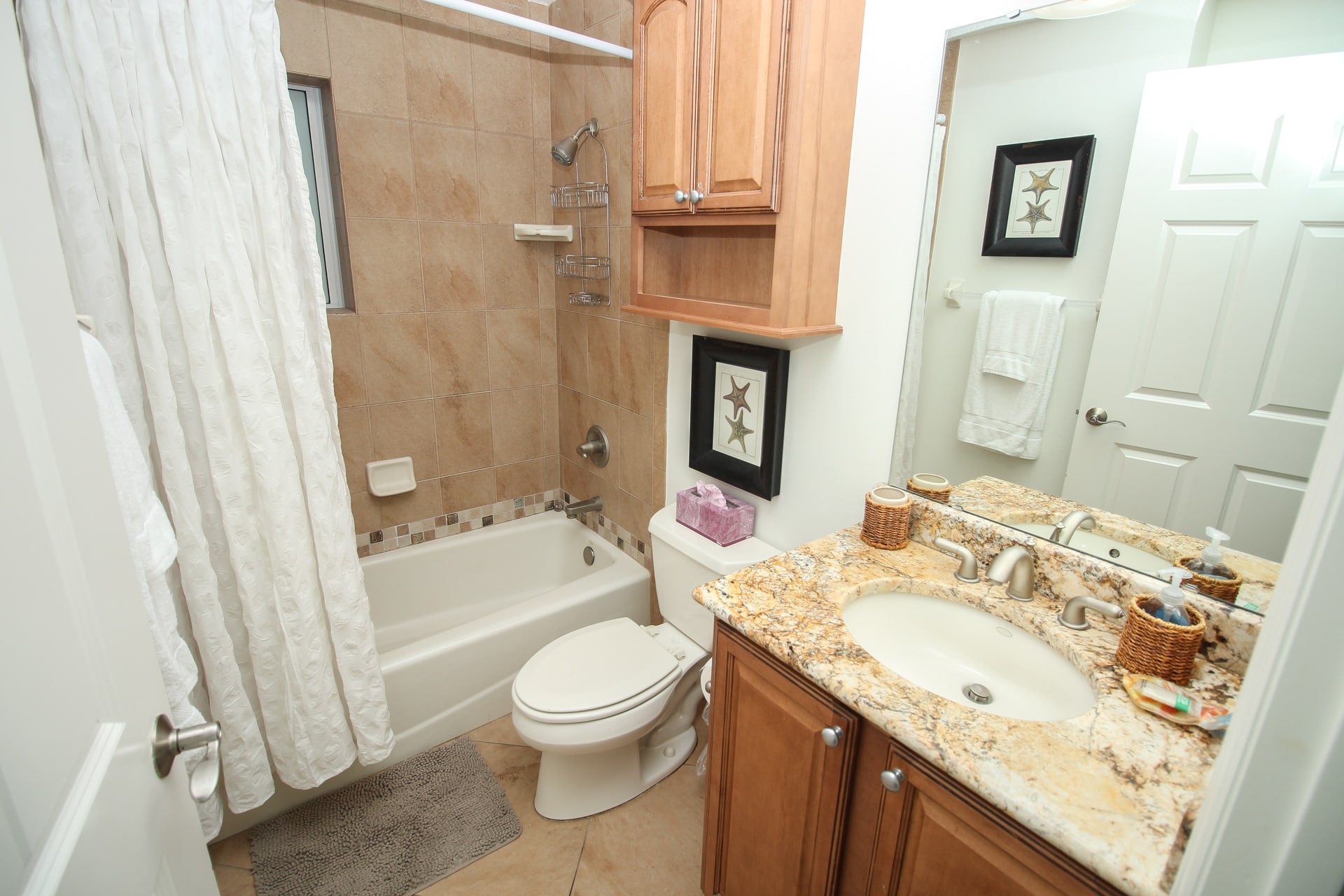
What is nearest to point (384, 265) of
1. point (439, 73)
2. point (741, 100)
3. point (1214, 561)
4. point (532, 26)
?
point (439, 73)

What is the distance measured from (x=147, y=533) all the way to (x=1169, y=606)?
5.27 ft

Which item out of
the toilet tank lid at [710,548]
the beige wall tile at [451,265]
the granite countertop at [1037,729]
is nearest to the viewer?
the granite countertop at [1037,729]

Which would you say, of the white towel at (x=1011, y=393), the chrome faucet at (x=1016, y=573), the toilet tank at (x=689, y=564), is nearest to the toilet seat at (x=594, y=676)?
the toilet tank at (x=689, y=564)

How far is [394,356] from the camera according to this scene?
7.41 feet

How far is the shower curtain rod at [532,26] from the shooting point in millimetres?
1645

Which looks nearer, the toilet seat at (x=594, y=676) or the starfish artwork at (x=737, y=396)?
the toilet seat at (x=594, y=676)

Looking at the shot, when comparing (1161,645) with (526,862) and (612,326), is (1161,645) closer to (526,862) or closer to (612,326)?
(526,862)

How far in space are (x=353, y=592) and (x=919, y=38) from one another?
5.76 feet

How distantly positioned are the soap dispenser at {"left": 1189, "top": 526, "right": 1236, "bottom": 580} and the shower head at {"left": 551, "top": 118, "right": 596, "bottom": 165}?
6.52 ft

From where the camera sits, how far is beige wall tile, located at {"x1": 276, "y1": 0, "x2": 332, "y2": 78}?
6.13 ft

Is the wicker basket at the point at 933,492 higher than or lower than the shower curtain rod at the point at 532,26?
lower

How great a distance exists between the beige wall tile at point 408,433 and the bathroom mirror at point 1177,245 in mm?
1870

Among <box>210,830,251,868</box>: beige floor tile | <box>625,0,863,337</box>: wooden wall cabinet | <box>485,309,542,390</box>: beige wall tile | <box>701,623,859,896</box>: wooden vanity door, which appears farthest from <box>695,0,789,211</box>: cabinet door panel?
<box>210,830,251,868</box>: beige floor tile

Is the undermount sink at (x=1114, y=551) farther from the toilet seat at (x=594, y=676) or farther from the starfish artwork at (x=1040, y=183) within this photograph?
the toilet seat at (x=594, y=676)
